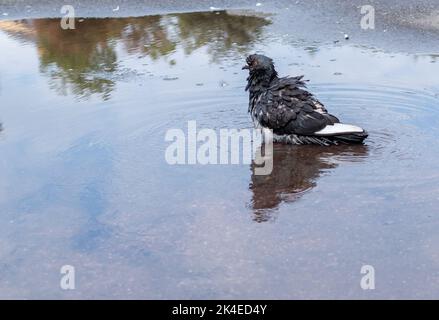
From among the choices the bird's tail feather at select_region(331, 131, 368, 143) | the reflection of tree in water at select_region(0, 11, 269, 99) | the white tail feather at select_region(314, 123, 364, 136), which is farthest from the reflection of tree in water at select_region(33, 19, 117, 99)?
the bird's tail feather at select_region(331, 131, 368, 143)

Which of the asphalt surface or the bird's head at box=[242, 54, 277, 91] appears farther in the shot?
the asphalt surface

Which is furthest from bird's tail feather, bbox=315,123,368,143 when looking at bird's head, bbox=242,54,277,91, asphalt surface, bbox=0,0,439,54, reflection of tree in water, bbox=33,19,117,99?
asphalt surface, bbox=0,0,439,54

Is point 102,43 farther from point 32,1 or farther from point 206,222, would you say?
point 206,222

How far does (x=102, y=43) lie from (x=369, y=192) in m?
5.83

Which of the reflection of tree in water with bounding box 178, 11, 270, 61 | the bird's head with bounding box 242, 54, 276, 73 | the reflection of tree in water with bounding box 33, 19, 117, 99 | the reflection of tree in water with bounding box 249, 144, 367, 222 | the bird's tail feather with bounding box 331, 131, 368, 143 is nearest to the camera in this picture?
the reflection of tree in water with bounding box 249, 144, 367, 222

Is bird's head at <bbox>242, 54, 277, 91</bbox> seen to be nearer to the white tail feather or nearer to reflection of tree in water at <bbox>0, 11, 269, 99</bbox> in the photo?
the white tail feather

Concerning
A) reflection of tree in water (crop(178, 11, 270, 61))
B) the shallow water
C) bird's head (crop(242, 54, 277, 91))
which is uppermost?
reflection of tree in water (crop(178, 11, 270, 61))

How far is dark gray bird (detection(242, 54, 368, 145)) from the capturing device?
671cm

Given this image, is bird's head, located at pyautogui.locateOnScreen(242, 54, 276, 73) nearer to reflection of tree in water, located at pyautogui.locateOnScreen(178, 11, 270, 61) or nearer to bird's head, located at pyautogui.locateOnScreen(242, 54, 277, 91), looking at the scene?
bird's head, located at pyautogui.locateOnScreen(242, 54, 277, 91)

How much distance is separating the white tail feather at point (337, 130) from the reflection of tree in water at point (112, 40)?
9.07 ft

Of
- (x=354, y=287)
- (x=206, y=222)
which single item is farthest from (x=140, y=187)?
(x=354, y=287)

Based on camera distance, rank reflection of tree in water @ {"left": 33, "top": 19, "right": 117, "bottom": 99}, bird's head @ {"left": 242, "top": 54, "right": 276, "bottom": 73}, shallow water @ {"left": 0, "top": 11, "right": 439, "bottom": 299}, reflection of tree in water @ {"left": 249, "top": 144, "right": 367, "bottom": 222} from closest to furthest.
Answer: shallow water @ {"left": 0, "top": 11, "right": 439, "bottom": 299}
reflection of tree in water @ {"left": 249, "top": 144, "right": 367, "bottom": 222}
bird's head @ {"left": 242, "top": 54, "right": 276, "bottom": 73}
reflection of tree in water @ {"left": 33, "top": 19, "right": 117, "bottom": 99}

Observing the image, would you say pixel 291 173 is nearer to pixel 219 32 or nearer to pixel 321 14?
pixel 219 32

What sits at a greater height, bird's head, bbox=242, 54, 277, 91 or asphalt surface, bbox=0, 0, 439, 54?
asphalt surface, bbox=0, 0, 439, 54
